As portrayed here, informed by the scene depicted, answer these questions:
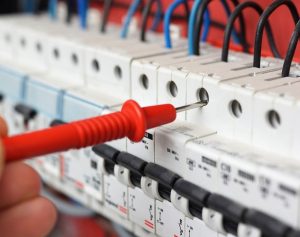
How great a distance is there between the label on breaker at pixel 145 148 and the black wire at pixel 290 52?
0.62ft

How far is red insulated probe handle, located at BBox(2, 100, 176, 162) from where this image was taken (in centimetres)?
59

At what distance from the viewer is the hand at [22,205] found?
0.65 metres

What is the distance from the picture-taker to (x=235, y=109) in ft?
2.34

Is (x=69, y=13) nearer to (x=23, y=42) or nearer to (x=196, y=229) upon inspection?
(x=23, y=42)

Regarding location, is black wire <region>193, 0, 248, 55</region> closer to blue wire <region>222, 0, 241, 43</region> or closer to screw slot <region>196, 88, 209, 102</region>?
blue wire <region>222, 0, 241, 43</region>

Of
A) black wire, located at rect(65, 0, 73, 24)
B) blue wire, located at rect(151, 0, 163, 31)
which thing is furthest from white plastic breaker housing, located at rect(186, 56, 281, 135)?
black wire, located at rect(65, 0, 73, 24)

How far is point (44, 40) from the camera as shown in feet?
3.48

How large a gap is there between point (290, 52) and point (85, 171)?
1.23 feet

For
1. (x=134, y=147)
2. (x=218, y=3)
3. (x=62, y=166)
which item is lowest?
(x=62, y=166)

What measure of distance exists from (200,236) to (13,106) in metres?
0.54

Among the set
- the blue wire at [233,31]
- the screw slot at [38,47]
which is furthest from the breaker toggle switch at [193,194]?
the screw slot at [38,47]

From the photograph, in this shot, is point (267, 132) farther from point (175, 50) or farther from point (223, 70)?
point (175, 50)

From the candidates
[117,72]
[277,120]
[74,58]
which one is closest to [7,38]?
[74,58]

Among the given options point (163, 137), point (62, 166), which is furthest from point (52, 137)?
point (62, 166)
